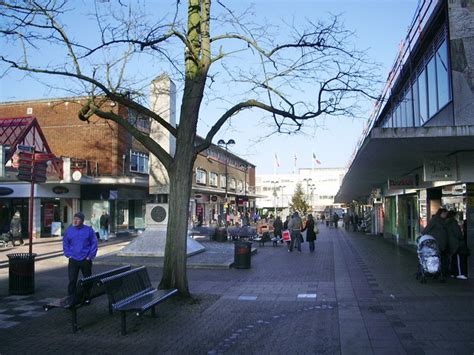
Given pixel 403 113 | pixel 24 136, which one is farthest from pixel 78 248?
pixel 24 136

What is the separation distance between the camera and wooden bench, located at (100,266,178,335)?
274 inches

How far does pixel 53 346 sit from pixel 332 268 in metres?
10.2

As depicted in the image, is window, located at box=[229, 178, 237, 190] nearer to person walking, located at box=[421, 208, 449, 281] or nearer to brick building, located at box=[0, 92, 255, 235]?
brick building, located at box=[0, 92, 255, 235]

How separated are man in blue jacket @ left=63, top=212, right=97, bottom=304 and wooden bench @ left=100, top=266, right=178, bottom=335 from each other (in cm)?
123

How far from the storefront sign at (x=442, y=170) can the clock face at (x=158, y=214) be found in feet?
31.8

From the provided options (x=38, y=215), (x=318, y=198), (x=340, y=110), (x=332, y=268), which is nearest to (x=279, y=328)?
(x=340, y=110)

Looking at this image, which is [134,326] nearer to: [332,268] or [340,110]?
[340,110]

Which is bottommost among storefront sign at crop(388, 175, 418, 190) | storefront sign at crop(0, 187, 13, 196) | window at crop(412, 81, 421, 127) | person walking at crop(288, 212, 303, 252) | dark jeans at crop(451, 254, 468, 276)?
dark jeans at crop(451, 254, 468, 276)

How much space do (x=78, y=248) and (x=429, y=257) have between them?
24.6ft

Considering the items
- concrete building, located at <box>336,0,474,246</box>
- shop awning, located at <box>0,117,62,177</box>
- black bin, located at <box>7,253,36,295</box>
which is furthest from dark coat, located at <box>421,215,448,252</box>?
shop awning, located at <box>0,117,62,177</box>

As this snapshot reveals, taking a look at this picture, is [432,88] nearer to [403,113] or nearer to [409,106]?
[409,106]

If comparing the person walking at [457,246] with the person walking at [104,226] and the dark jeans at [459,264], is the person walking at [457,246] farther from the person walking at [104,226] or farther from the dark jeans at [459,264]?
the person walking at [104,226]

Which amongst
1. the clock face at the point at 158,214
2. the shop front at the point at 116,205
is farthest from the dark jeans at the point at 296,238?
the shop front at the point at 116,205

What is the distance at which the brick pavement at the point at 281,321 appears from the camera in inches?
253
